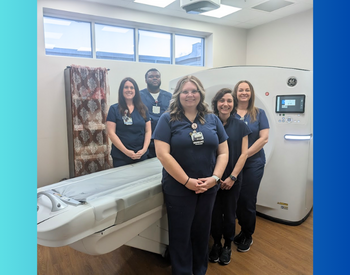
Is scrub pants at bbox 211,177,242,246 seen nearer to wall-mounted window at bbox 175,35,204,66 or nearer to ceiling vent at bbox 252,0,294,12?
ceiling vent at bbox 252,0,294,12

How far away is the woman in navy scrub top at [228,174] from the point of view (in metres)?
1.97

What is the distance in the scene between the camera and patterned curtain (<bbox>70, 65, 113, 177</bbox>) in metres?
3.43

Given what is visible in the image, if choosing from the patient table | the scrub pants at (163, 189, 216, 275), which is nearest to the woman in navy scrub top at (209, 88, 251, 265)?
the scrub pants at (163, 189, 216, 275)

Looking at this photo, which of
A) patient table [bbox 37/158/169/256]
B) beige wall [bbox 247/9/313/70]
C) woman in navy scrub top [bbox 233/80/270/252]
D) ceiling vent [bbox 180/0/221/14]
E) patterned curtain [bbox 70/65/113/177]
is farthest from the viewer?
beige wall [bbox 247/9/313/70]

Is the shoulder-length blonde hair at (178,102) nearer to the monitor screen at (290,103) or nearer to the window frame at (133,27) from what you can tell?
the monitor screen at (290,103)

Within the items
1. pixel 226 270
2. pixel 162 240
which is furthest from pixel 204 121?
pixel 226 270

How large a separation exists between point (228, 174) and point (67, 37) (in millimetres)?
3240

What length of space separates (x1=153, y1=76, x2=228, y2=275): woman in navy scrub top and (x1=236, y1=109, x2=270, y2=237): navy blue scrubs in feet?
1.96

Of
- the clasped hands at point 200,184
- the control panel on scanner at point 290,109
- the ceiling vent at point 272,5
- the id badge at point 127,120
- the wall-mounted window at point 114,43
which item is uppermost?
the ceiling vent at point 272,5

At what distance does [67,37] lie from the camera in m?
3.84

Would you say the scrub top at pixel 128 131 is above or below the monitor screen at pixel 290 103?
below

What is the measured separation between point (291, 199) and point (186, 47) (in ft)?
11.1

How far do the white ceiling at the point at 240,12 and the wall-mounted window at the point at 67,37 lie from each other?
19.0 inches

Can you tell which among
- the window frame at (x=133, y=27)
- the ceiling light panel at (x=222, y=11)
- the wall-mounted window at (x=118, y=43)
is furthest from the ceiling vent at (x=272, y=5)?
the wall-mounted window at (x=118, y=43)
